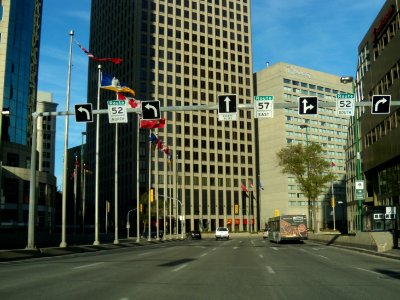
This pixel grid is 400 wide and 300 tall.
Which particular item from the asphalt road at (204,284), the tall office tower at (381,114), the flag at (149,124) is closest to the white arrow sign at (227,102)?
the asphalt road at (204,284)

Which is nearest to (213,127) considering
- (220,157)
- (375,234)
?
(220,157)

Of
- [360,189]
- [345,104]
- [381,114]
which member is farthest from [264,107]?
[381,114]

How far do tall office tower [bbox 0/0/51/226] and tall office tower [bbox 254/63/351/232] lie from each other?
240 ft

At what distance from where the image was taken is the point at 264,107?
69.6 ft

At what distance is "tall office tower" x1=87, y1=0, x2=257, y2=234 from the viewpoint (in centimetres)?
11750

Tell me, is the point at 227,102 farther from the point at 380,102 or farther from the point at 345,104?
the point at 380,102

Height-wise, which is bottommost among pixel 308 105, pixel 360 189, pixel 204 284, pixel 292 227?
pixel 292 227

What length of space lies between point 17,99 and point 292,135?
8354 centimetres

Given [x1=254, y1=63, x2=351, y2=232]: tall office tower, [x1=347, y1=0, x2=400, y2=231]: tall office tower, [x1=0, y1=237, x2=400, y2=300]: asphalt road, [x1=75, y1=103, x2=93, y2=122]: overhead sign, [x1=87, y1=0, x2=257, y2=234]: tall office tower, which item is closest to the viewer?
[x1=0, y1=237, x2=400, y2=300]: asphalt road

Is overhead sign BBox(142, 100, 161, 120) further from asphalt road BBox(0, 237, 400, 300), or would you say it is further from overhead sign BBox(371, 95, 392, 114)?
overhead sign BBox(371, 95, 392, 114)

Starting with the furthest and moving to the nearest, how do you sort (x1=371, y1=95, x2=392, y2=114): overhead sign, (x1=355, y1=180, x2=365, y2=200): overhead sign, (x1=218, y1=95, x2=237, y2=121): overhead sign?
(x1=355, y1=180, x2=365, y2=200): overhead sign, (x1=371, y1=95, x2=392, y2=114): overhead sign, (x1=218, y1=95, x2=237, y2=121): overhead sign

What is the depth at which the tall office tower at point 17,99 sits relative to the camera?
64.4 metres

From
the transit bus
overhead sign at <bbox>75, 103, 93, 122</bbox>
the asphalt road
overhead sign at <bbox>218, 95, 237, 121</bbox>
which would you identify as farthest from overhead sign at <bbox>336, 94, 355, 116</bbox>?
the transit bus

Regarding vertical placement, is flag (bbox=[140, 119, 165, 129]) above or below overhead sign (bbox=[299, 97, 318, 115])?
above
